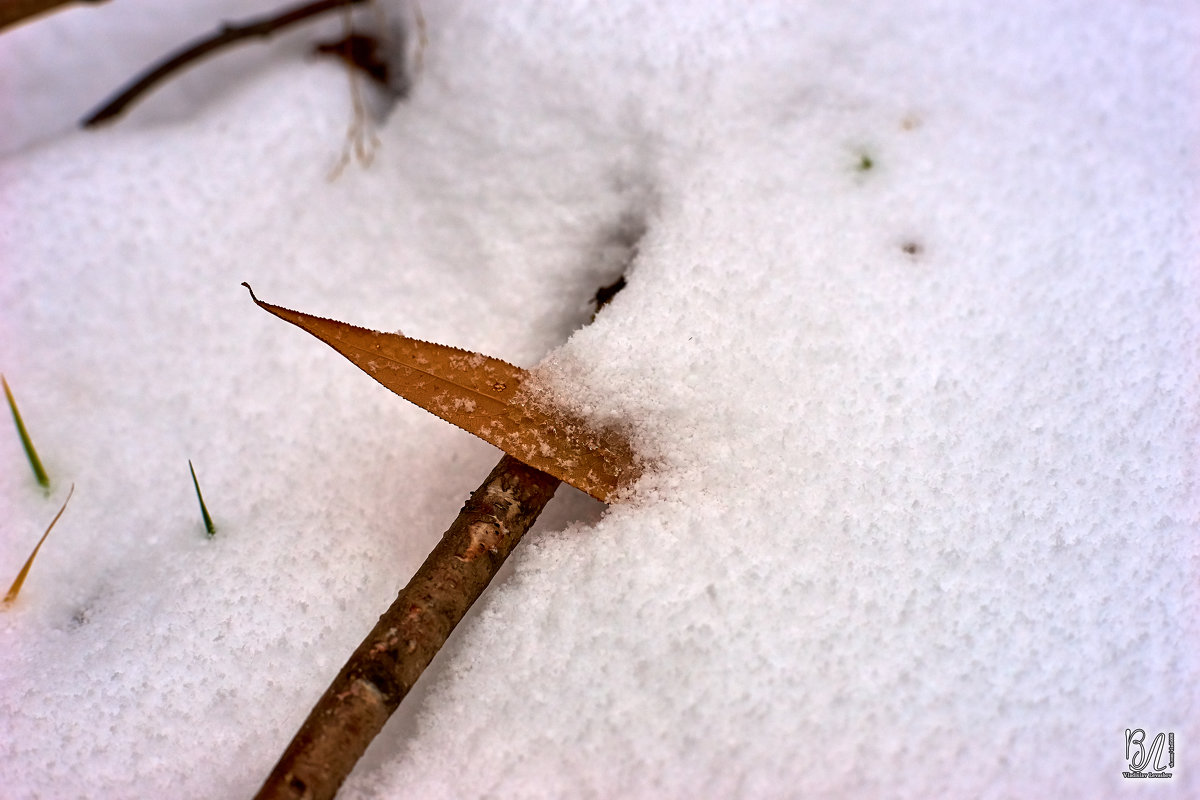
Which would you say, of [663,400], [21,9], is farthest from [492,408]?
[21,9]

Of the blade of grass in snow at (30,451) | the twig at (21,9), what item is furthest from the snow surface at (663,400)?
the twig at (21,9)

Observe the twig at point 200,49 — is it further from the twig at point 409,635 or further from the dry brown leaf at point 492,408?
the twig at point 409,635

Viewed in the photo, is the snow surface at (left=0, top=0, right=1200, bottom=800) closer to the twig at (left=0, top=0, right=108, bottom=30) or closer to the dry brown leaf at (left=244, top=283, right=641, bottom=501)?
the dry brown leaf at (left=244, top=283, right=641, bottom=501)

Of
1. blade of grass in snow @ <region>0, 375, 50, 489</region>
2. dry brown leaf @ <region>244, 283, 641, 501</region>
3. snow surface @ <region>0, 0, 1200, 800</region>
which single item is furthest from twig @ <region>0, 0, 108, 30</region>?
dry brown leaf @ <region>244, 283, 641, 501</region>

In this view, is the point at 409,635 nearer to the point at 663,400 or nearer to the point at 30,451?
the point at 663,400

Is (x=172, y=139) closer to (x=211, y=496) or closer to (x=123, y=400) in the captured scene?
(x=123, y=400)

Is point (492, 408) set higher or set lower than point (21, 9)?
lower
